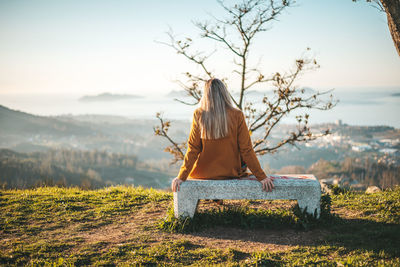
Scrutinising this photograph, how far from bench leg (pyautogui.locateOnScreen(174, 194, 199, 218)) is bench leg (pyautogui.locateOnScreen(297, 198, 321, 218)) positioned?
74.5 inches

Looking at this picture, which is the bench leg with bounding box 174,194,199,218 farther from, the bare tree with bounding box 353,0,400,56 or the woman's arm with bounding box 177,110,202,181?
the bare tree with bounding box 353,0,400,56

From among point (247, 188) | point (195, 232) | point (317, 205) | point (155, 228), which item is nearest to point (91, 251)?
point (155, 228)

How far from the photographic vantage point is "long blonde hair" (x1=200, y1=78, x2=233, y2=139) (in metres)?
4.62

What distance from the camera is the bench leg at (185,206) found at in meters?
4.85

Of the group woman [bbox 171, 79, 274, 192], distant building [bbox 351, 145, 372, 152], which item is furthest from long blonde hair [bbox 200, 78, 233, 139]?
distant building [bbox 351, 145, 372, 152]

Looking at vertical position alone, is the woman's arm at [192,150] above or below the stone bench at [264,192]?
above

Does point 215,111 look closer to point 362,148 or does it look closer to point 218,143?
point 218,143

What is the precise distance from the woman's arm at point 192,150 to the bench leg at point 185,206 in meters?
0.41

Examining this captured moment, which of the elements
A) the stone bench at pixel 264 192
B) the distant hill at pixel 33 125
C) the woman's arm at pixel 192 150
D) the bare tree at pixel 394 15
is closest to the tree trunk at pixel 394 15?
the bare tree at pixel 394 15

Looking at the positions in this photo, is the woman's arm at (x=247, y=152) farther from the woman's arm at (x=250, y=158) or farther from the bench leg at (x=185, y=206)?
the bench leg at (x=185, y=206)

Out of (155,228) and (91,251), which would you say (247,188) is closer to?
(155,228)

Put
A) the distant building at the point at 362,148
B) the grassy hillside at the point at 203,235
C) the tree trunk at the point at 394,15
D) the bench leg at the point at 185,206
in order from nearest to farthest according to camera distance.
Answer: the grassy hillside at the point at 203,235
the bench leg at the point at 185,206
the tree trunk at the point at 394,15
the distant building at the point at 362,148

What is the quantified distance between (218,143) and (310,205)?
1977mm

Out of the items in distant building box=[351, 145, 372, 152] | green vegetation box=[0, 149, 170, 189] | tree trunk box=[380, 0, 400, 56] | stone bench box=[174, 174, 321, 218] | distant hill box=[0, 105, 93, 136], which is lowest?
green vegetation box=[0, 149, 170, 189]
